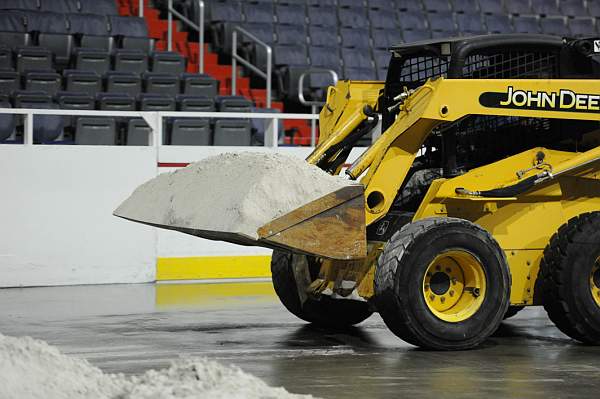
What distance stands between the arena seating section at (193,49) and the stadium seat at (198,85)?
0.01m

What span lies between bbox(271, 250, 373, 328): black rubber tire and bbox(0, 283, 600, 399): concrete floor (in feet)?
0.38

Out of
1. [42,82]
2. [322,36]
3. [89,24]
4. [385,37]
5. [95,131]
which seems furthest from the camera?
[385,37]

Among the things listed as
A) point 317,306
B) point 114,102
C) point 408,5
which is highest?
point 408,5

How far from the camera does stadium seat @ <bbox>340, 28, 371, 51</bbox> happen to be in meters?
20.6

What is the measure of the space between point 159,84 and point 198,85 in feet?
2.08

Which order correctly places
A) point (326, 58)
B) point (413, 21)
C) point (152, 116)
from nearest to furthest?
point (152, 116) < point (326, 58) < point (413, 21)

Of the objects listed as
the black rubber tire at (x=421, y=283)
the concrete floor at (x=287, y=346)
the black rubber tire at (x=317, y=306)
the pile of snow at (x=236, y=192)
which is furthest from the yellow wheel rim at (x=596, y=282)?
the pile of snow at (x=236, y=192)

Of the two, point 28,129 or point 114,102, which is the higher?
point 114,102

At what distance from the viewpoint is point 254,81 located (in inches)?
755

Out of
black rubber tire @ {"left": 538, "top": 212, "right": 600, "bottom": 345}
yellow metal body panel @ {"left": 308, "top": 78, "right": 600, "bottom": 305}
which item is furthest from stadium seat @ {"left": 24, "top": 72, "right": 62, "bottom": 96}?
black rubber tire @ {"left": 538, "top": 212, "right": 600, "bottom": 345}

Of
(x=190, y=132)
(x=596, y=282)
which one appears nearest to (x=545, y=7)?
(x=190, y=132)

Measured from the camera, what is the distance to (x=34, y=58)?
53.1 feet

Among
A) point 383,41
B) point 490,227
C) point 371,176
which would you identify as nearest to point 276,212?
point 371,176

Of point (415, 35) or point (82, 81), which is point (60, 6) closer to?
point (82, 81)
